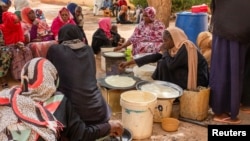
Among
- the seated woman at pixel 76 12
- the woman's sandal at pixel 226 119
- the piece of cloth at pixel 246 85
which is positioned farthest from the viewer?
the seated woman at pixel 76 12

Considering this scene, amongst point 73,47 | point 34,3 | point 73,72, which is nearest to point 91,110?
point 73,72

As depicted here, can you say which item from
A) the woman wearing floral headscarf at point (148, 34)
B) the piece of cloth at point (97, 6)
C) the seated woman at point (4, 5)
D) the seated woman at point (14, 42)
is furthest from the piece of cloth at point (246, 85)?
the piece of cloth at point (97, 6)

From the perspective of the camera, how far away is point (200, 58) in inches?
154

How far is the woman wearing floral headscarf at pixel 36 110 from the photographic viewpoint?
1.78 metres

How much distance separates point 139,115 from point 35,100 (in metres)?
1.54

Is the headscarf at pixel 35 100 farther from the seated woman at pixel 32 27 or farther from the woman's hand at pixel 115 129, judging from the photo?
the seated woman at pixel 32 27

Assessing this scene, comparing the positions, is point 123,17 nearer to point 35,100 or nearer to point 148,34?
point 148,34

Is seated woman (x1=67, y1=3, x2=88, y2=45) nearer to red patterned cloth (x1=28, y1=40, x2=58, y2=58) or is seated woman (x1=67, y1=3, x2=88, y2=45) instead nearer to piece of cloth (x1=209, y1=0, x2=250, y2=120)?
red patterned cloth (x1=28, y1=40, x2=58, y2=58)

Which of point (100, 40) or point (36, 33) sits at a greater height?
point (36, 33)

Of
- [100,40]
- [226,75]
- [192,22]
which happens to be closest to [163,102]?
[226,75]

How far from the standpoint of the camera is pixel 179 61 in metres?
3.84

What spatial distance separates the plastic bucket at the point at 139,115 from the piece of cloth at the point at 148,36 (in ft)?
6.58

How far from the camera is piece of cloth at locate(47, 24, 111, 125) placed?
2.35m

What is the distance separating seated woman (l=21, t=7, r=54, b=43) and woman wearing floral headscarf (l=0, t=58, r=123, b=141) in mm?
3760
